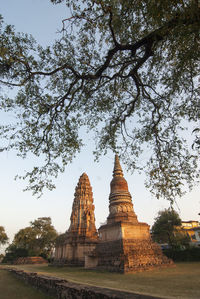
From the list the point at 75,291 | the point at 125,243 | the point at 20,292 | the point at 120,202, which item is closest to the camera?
the point at 75,291

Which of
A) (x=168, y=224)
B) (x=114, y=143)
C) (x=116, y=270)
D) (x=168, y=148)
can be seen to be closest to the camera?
(x=168, y=148)

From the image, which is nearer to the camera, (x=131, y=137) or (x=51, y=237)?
(x=131, y=137)

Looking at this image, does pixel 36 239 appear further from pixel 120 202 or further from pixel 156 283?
pixel 156 283

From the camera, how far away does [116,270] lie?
1806 centimetres

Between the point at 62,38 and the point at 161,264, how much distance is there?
23.1m

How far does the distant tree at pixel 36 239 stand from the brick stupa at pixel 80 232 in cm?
1990

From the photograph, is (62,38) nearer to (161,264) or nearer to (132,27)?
(132,27)

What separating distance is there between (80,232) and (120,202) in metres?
10.3

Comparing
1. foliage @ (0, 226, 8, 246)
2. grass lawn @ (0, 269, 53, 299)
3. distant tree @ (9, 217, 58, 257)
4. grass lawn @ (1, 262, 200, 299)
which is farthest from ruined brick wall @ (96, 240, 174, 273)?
foliage @ (0, 226, 8, 246)

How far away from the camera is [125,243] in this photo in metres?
20.9

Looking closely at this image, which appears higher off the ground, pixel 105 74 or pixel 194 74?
pixel 105 74

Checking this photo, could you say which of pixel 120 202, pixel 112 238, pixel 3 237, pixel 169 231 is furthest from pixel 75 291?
pixel 3 237

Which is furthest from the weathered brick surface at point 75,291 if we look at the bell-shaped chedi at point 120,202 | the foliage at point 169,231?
the foliage at point 169,231

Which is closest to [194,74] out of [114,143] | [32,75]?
[114,143]
